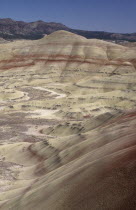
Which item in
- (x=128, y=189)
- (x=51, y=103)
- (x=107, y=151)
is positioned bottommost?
(x=51, y=103)

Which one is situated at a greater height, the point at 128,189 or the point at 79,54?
the point at 128,189

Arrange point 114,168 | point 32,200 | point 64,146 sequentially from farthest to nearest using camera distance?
point 64,146 → point 32,200 → point 114,168

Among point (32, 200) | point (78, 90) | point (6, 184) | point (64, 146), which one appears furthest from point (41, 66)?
point (32, 200)

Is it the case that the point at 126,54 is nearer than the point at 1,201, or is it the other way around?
the point at 1,201

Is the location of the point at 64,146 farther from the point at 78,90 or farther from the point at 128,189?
the point at 78,90

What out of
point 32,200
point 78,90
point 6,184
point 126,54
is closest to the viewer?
point 32,200

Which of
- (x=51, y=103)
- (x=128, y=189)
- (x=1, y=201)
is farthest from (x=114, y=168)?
(x=51, y=103)
